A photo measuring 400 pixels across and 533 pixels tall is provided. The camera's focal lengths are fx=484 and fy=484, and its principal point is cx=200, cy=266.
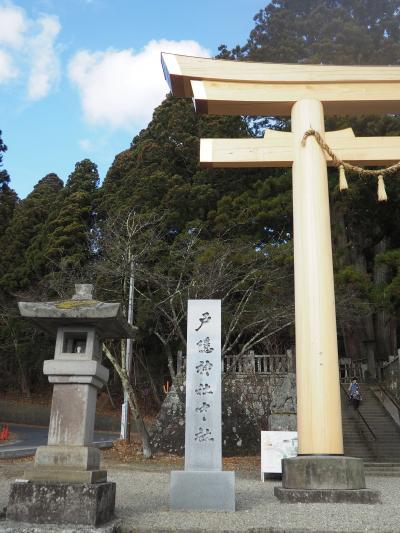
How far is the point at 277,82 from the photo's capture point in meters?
7.58

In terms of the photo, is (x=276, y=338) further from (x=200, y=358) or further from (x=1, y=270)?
(x=1, y=270)

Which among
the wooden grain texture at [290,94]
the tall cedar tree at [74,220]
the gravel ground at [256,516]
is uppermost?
the tall cedar tree at [74,220]

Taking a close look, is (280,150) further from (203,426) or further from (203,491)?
(203,491)

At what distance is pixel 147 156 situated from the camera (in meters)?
21.0

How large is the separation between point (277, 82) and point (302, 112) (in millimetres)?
632

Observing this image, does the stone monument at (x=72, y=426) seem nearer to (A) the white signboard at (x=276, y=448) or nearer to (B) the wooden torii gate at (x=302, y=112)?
(B) the wooden torii gate at (x=302, y=112)

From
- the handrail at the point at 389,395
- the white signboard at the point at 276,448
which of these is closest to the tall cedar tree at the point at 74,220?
the white signboard at the point at 276,448

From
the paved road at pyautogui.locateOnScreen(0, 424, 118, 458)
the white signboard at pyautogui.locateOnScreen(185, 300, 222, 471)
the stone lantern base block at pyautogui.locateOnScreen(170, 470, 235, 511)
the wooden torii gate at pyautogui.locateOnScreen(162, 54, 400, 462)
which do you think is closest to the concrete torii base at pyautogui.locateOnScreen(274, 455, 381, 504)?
the stone lantern base block at pyautogui.locateOnScreen(170, 470, 235, 511)

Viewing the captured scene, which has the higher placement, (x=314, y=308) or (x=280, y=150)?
(x=280, y=150)

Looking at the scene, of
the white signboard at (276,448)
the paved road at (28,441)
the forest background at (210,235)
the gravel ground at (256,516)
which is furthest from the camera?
the forest background at (210,235)

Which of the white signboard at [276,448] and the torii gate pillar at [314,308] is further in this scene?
the white signboard at [276,448]

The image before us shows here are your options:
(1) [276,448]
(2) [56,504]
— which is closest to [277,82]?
(2) [56,504]

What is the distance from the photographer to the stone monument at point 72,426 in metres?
4.81

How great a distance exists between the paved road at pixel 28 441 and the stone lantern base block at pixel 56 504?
27.7ft
